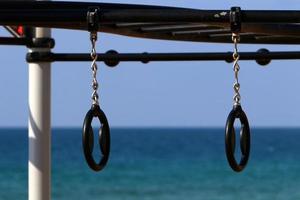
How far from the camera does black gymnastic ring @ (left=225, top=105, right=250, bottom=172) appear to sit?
2.97 m

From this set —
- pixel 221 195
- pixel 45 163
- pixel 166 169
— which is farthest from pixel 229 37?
pixel 166 169

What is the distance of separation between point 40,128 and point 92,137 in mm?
1257

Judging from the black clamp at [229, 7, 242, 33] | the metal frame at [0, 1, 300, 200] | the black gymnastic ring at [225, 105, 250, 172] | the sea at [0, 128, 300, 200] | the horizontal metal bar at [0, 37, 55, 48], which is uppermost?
the sea at [0, 128, 300, 200]

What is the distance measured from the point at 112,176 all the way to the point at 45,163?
83.3 feet

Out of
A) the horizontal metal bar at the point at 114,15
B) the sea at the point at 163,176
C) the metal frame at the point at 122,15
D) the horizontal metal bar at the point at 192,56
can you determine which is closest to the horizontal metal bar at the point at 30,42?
the horizontal metal bar at the point at 192,56

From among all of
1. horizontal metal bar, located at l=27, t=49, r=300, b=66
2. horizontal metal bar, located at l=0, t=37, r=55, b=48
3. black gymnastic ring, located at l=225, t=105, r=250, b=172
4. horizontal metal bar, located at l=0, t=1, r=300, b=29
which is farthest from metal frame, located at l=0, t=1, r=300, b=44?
horizontal metal bar, located at l=0, t=37, r=55, b=48

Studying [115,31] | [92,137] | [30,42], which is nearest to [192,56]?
[115,31]

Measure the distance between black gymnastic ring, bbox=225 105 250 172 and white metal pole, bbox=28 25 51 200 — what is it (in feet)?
4.41

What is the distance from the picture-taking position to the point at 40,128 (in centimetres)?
429

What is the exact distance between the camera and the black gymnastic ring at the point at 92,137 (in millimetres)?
3023

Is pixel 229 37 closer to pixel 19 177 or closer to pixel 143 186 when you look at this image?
pixel 143 186

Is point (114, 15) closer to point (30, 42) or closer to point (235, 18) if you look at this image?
point (235, 18)

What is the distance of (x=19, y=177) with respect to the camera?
3014 cm

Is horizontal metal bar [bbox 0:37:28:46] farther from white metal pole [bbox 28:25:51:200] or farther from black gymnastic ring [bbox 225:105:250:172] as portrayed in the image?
black gymnastic ring [bbox 225:105:250:172]
